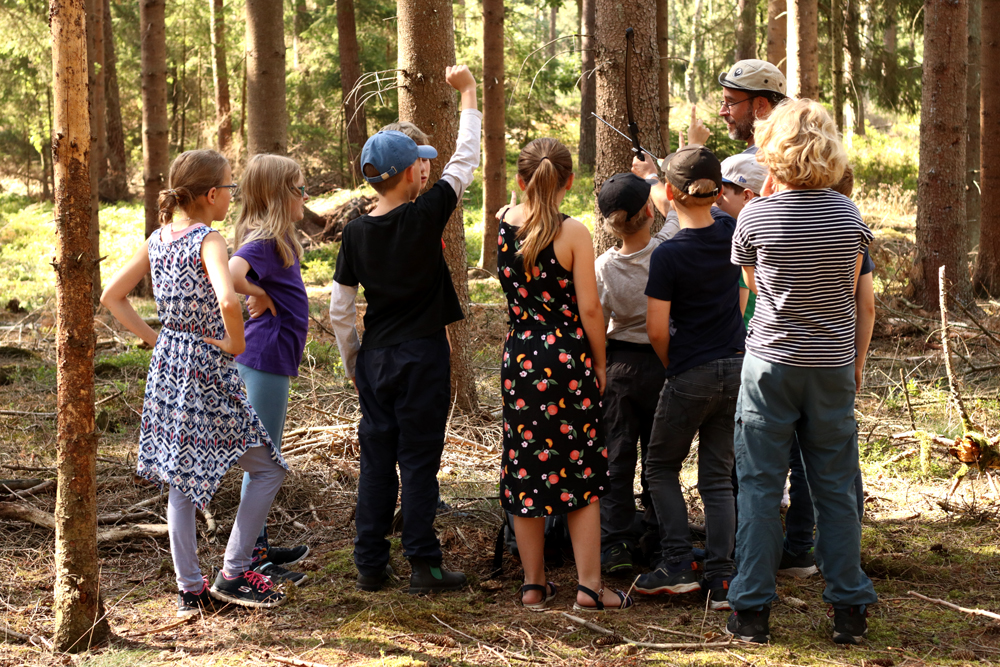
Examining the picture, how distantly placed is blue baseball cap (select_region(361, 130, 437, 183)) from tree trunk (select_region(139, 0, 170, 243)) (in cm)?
778

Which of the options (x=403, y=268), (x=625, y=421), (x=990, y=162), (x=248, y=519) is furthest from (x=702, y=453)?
(x=990, y=162)

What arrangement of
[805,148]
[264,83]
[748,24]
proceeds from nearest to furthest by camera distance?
[805,148]
[264,83]
[748,24]

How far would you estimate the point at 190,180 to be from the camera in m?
3.52

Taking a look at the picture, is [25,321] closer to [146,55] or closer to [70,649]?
[146,55]

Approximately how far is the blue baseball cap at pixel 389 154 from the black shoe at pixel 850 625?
2.46m

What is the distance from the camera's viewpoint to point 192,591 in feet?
11.7

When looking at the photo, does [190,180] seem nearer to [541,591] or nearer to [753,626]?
[541,591]

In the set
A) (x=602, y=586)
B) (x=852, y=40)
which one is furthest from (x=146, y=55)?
(x=852, y=40)

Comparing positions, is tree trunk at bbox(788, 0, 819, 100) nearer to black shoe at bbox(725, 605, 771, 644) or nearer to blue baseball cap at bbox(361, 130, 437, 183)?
blue baseball cap at bbox(361, 130, 437, 183)

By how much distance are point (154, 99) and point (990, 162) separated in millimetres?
10331

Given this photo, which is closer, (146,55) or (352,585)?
(352,585)

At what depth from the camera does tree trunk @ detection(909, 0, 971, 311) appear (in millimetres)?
8555

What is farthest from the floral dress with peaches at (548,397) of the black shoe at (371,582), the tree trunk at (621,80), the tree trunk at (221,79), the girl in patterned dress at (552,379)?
the tree trunk at (221,79)

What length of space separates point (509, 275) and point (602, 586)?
55.2 inches
